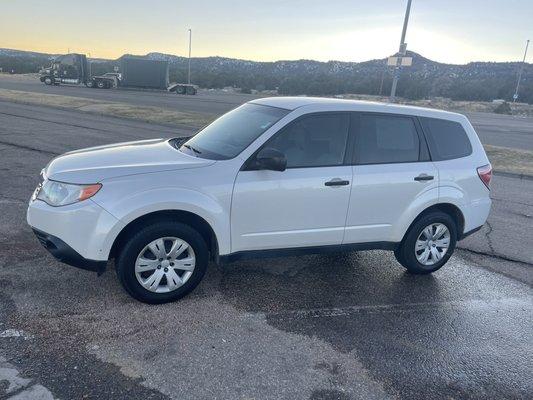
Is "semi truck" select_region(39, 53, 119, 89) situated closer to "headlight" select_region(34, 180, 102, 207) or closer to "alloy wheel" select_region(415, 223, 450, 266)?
"headlight" select_region(34, 180, 102, 207)

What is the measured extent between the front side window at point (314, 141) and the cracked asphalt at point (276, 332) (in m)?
1.33

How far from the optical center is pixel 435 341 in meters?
3.98

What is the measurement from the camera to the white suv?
389cm

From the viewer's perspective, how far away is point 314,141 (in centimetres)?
457

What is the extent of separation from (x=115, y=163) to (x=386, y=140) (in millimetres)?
2790

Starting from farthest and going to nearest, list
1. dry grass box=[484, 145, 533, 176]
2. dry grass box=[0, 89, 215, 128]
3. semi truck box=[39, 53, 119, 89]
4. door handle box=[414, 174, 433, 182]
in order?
semi truck box=[39, 53, 119, 89] → dry grass box=[0, 89, 215, 128] → dry grass box=[484, 145, 533, 176] → door handle box=[414, 174, 433, 182]

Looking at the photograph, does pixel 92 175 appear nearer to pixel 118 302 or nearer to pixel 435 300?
pixel 118 302

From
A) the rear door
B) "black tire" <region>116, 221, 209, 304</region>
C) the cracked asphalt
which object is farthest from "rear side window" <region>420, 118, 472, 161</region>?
"black tire" <region>116, 221, 209, 304</region>

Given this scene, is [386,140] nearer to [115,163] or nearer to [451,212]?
[451,212]

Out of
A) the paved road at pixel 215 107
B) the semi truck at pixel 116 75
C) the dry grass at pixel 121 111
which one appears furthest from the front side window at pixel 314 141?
the semi truck at pixel 116 75

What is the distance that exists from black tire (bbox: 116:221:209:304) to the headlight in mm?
520

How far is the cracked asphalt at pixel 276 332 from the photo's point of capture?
320cm

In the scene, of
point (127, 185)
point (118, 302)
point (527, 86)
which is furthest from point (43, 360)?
point (527, 86)

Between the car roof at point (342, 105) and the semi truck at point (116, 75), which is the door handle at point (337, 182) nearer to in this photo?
the car roof at point (342, 105)
